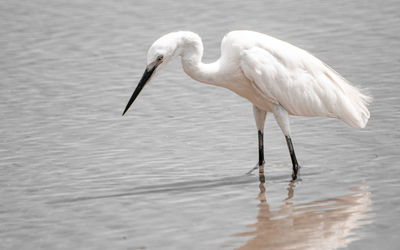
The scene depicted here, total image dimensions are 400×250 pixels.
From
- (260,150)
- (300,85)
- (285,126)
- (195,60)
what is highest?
(195,60)

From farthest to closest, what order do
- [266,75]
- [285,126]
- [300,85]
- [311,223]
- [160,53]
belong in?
[300,85]
[285,126]
[266,75]
[160,53]
[311,223]

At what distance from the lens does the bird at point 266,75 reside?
26.0 feet

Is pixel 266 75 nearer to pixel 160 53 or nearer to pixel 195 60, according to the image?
pixel 195 60

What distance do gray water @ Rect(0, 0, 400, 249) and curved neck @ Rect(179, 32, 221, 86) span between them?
39.8 inches

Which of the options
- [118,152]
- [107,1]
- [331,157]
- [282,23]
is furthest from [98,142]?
[107,1]

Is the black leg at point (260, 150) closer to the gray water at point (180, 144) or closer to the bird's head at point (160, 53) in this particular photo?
the gray water at point (180, 144)

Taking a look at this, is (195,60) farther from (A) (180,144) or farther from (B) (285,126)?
(A) (180,144)

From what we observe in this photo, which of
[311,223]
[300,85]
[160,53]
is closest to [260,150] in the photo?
[300,85]

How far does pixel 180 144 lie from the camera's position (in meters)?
9.42

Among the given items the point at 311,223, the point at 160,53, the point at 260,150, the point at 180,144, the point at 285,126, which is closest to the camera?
the point at 311,223

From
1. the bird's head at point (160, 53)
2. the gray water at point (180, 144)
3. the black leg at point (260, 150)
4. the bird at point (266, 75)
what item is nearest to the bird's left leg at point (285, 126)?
the bird at point (266, 75)

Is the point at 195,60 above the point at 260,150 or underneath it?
above

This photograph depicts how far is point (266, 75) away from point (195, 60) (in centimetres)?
70

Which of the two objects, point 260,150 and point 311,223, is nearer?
point 311,223
